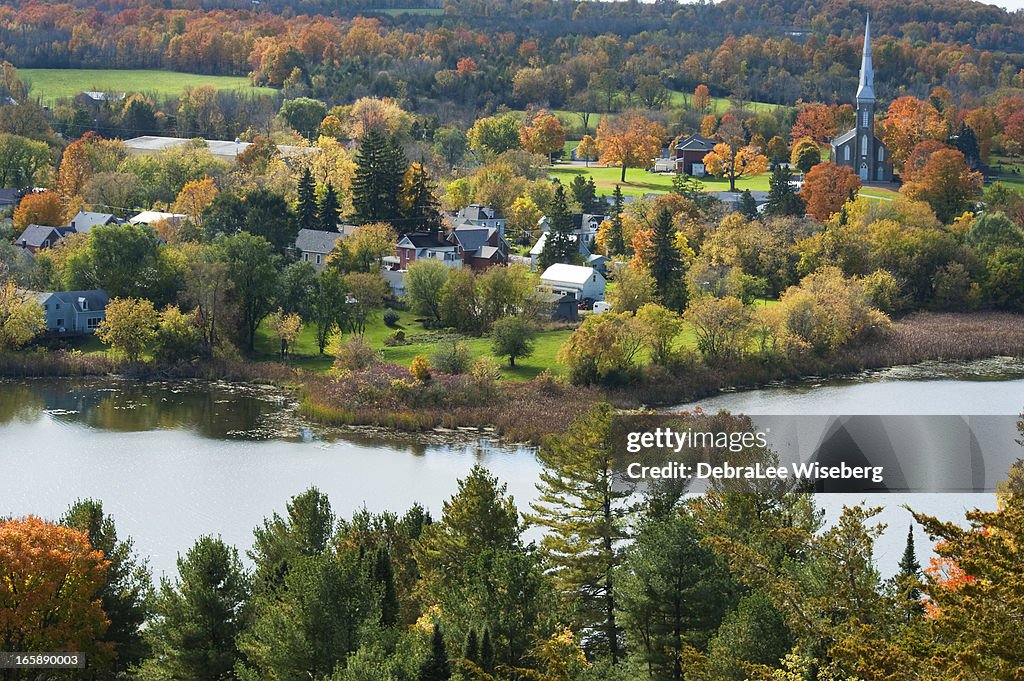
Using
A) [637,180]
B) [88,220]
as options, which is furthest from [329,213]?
[637,180]

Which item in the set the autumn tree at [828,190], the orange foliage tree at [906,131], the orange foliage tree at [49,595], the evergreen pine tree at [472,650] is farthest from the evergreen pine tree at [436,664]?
the orange foliage tree at [906,131]

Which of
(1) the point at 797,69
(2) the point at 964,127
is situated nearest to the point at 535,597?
(2) the point at 964,127

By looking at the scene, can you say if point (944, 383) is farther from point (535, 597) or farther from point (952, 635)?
point (952, 635)

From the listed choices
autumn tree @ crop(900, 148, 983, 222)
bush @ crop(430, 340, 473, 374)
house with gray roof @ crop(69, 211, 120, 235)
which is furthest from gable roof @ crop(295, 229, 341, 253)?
autumn tree @ crop(900, 148, 983, 222)

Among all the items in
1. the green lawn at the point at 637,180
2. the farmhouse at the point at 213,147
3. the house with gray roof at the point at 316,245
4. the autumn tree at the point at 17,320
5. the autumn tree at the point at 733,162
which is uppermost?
the farmhouse at the point at 213,147

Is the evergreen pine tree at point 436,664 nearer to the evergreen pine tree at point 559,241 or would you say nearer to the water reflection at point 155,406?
the water reflection at point 155,406

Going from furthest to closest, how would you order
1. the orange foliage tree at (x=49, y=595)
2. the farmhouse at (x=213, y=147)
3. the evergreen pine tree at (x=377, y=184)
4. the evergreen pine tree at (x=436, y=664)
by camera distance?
the farmhouse at (x=213, y=147) → the evergreen pine tree at (x=377, y=184) → the orange foliage tree at (x=49, y=595) → the evergreen pine tree at (x=436, y=664)

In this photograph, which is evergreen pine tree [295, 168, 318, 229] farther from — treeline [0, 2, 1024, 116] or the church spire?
treeline [0, 2, 1024, 116]

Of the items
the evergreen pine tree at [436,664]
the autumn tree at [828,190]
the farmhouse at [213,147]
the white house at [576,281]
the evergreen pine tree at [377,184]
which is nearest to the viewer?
the evergreen pine tree at [436,664]
